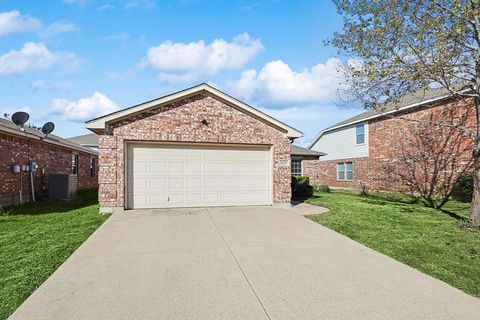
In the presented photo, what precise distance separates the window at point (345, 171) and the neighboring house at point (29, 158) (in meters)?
18.3

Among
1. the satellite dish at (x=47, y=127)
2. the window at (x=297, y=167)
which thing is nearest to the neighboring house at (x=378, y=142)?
the window at (x=297, y=167)

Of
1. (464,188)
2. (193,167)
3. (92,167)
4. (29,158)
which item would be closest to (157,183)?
(193,167)

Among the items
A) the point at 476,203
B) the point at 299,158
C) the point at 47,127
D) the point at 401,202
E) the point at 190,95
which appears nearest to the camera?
the point at 476,203

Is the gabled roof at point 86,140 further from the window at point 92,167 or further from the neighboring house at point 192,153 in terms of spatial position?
the neighboring house at point 192,153

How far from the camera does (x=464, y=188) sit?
14.7 metres

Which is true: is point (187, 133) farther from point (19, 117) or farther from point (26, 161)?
point (19, 117)

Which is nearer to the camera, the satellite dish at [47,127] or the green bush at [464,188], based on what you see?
the green bush at [464,188]

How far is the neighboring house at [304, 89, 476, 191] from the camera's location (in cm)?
1533

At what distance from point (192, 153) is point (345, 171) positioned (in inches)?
621

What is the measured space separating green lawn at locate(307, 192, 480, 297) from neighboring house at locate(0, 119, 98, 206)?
37.8 ft

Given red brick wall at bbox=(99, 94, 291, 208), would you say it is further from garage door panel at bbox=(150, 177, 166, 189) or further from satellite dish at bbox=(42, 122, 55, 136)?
satellite dish at bbox=(42, 122, 55, 136)

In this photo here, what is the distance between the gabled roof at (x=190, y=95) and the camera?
10.7m

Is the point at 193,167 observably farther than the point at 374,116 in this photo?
No

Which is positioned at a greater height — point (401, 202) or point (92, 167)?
point (92, 167)
